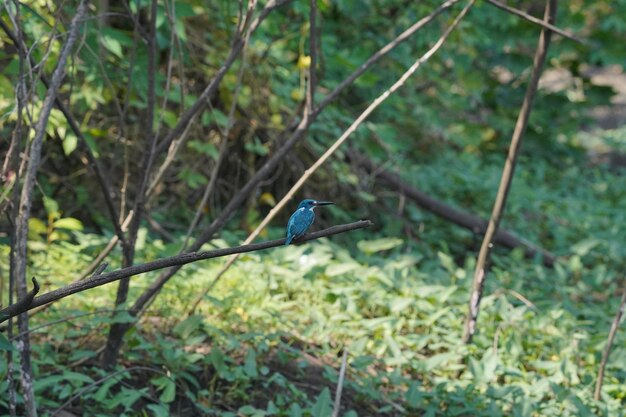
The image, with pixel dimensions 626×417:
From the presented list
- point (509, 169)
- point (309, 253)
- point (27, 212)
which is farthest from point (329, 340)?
point (27, 212)

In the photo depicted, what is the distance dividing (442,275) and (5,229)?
2622 millimetres

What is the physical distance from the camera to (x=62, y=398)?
9.96 ft

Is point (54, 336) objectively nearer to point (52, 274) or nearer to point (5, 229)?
point (52, 274)

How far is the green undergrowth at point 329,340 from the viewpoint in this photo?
130 inches

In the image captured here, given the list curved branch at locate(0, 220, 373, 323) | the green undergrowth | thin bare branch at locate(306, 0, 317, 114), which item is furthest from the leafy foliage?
thin bare branch at locate(306, 0, 317, 114)

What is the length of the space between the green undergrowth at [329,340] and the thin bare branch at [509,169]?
0.63 ft

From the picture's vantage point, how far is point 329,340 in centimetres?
398

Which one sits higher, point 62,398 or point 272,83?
point 272,83

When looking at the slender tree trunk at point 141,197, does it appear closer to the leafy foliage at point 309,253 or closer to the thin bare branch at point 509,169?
the leafy foliage at point 309,253

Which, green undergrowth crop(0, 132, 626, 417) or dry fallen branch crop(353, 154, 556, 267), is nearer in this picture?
green undergrowth crop(0, 132, 626, 417)

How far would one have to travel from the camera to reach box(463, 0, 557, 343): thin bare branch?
3.65 m

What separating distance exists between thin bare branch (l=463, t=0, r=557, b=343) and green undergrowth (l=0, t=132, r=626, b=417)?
19 cm

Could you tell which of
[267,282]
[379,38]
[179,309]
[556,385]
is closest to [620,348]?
[556,385]

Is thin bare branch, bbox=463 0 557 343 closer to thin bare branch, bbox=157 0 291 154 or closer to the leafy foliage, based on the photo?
the leafy foliage
